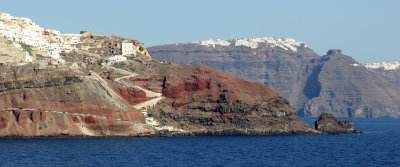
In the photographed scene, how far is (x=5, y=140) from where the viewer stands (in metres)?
149

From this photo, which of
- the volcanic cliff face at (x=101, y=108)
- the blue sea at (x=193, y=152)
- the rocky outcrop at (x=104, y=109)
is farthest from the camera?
the volcanic cliff face at (x=101, y=108)

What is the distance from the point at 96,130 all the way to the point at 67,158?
44.7 meters

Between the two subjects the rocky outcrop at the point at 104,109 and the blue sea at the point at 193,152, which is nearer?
the blue sea at the point at 193,152

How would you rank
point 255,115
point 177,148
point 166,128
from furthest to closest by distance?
1. point 255,115
2. point 166,128
3. point 177,148

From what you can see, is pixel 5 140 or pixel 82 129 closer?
pixel 5 140

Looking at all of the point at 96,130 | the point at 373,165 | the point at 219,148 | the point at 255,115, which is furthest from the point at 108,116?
the point at 373,165

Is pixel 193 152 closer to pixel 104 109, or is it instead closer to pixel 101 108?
pixel 104 109

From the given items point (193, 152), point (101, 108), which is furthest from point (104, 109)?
point (193, 152)

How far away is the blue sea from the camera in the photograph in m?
121

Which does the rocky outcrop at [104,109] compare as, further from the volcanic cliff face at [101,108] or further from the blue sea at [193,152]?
the blue sea at [193,152]

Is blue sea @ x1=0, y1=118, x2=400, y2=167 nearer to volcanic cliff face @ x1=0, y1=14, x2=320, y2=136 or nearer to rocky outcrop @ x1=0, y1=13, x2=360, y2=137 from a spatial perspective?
volcanic cliff face @ x1=0, y1=14, x2=320, y2=136

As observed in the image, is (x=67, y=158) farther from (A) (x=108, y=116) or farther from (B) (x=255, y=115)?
(B) (x=255, y=115)

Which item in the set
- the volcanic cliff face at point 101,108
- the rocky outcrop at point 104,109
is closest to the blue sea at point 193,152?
the volcanic cliff face at point 101,108

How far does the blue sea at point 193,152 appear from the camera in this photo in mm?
121438
